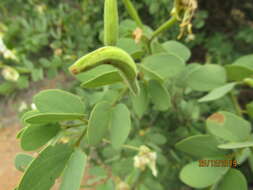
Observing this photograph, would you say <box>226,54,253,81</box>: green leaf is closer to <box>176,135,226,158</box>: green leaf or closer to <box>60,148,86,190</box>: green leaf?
<box>176,135,226,158</box>: green leaf

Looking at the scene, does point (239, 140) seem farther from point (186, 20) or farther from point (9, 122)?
point (9, 122)

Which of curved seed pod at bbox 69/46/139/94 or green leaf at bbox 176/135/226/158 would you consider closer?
curved seed pod at bbox 69/46/139/94

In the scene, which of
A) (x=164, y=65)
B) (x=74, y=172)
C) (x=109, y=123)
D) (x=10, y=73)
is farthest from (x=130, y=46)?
(x=10, y=73)

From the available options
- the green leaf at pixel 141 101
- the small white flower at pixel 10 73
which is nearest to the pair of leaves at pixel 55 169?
the green leaf at pixel 141 101

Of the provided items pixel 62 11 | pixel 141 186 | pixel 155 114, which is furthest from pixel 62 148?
pixel 62 11

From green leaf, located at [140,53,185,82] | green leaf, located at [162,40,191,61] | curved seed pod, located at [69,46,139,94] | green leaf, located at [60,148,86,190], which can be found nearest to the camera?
curved seed pod, located at [69,46,139,94]

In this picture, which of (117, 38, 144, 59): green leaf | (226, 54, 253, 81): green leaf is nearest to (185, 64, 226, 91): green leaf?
(226, 54, 253, 81): green leaf
